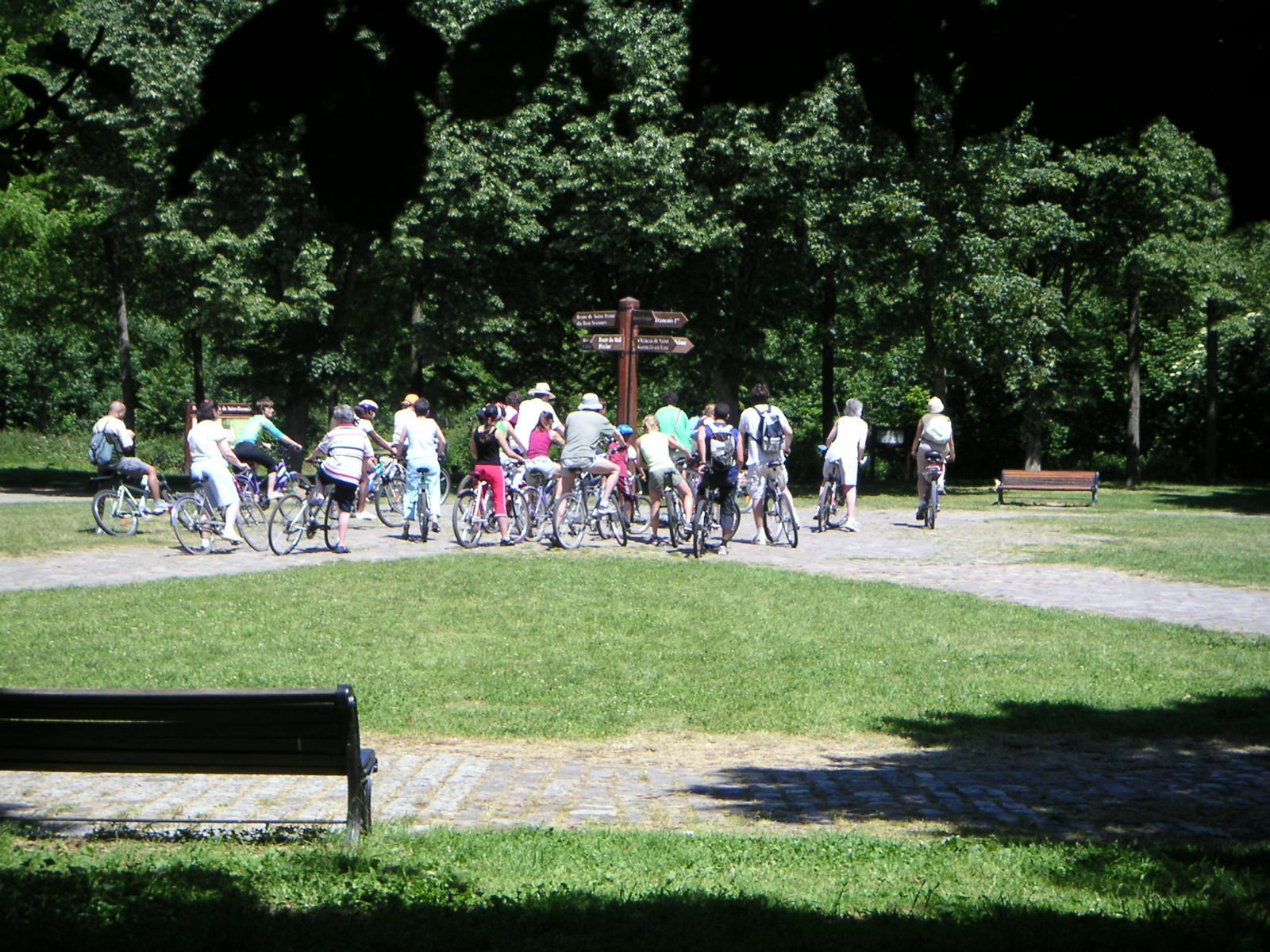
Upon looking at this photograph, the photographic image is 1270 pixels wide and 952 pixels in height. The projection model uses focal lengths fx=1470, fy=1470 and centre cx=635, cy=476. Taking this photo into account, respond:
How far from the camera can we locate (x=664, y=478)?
57.8 feet

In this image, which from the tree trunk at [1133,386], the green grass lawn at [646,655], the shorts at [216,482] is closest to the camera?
the green grass lawn at [646,655]

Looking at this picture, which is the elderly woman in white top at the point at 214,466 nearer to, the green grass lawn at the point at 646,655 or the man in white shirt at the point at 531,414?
the green grass lawn at the point at 646,655

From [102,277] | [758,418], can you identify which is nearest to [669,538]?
[758,418]

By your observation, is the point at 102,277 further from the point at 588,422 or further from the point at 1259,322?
the point at 1259,322

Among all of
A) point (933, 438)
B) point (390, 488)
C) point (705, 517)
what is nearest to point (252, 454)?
point (390, 488)

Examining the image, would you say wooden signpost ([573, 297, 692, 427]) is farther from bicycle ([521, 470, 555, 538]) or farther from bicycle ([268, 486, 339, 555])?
bicycle ([268, 486, 339, 555])

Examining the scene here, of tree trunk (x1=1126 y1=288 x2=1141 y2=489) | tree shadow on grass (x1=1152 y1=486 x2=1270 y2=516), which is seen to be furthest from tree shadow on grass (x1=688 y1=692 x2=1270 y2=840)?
tree trunk (x1=1126 y1=288 x2=1141 y2=489)

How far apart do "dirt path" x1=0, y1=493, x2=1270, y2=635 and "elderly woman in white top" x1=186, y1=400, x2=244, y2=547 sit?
44 cm

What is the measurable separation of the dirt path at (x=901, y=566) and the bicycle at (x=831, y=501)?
327 mm

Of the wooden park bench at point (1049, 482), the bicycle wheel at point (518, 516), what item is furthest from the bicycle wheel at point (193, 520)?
the wooden park bench at point (1049, 482)

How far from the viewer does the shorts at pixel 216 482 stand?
1703 cm

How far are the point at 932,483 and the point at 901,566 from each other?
4.98 m

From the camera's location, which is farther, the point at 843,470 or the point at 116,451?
A: the point at 843,470

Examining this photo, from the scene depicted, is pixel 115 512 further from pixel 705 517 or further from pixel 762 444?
pixel 762 444
